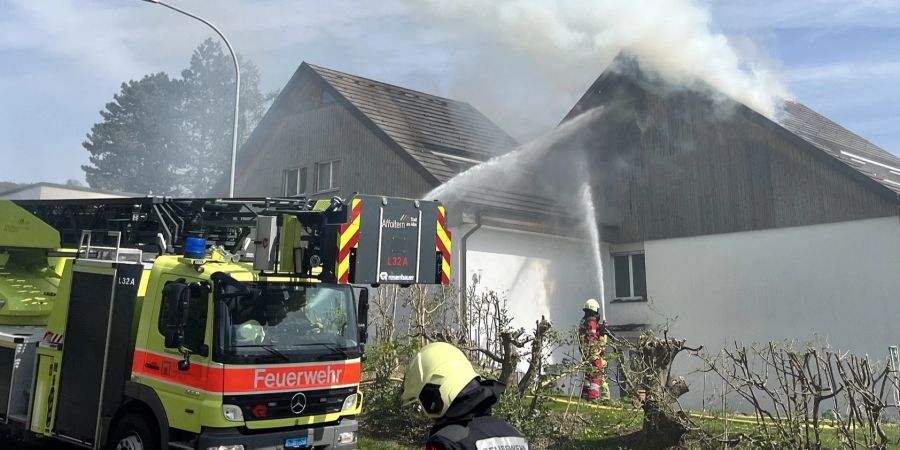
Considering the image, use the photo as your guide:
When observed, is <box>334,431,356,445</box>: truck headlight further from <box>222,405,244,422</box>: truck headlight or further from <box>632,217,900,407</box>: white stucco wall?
<box>632,217,900,407</box>: white stucco wall

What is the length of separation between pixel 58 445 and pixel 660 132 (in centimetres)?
1255

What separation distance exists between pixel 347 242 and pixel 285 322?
94 cm

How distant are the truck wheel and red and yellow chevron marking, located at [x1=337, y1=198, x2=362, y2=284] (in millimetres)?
2096

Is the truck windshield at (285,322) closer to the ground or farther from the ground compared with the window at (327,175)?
closer to the ground

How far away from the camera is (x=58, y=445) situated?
8.33 metres

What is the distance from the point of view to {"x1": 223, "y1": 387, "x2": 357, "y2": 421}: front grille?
598 cm

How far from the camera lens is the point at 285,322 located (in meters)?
6.39

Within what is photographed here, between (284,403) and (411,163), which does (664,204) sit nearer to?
(411,163)

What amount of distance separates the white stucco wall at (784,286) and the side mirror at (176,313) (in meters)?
8.65

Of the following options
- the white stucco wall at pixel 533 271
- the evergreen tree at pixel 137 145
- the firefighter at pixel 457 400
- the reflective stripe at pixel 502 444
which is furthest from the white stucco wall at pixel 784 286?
the evergreen tree at pixel 137 145

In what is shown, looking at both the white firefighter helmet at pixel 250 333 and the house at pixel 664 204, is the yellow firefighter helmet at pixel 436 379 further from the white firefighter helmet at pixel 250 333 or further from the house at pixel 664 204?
the house at pixel 664 204

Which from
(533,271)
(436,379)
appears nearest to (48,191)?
→ (533,271)

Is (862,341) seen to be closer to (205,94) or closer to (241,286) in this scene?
(241,286)

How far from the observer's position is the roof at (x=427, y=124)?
1631 centimetres
